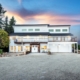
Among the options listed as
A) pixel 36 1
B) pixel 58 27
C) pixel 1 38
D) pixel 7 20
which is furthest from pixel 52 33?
pixel 7 20

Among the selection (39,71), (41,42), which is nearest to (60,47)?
(41,42)

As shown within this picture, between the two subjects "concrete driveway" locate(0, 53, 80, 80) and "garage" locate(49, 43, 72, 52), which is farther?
"garage" locate(49, 43, 72, 52)

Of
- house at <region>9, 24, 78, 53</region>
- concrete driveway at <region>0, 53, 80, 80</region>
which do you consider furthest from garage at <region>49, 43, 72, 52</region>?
concrete driveway at <region>0, 53, 80, 80</region>

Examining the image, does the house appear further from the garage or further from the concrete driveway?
the concrete driveway

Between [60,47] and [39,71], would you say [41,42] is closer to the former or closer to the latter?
[60,47]

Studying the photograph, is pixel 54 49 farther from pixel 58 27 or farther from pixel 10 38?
pixel 10 38

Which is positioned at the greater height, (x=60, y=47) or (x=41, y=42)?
(x=41, y=42)

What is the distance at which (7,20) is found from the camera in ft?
221

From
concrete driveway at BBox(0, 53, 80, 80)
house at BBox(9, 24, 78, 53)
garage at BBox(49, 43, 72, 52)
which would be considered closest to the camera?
concrete driveway at BBox(0, 53, 80, 80)

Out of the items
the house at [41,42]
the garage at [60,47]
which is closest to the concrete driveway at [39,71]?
the house at [41,42]

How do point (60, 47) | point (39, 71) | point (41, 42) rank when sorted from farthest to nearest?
1. point (60, 47)
2. point (41, 42)
3. point (39, 71)

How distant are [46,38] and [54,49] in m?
4.04

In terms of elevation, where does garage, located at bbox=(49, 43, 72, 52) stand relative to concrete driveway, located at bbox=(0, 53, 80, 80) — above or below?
above

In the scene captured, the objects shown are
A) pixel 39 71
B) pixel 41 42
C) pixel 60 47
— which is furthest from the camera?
pixel 60 47
